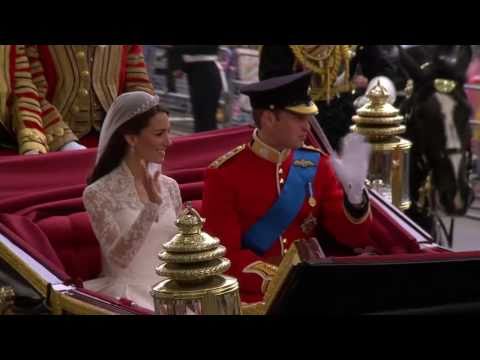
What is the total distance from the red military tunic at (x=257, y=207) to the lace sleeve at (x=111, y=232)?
6.1 inches

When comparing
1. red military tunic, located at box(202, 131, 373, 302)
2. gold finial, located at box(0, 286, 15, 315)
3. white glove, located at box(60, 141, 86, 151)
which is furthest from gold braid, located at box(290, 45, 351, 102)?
gold finial, located at box(0, 286, 15, 315)

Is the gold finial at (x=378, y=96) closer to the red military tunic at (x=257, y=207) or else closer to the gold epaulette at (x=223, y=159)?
the red military tunic at (x=257, y=207)

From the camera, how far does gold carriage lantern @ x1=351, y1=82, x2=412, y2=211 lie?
2777 millimetres

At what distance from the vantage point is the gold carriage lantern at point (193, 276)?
145 centimetres

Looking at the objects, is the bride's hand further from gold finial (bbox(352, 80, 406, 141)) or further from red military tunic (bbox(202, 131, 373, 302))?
gold finial (bbox(352, 80, 406, 141))

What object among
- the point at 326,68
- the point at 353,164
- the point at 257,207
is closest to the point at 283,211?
the point at 257,207

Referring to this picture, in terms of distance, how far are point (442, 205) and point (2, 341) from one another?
1.12m

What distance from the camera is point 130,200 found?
90.7 inches

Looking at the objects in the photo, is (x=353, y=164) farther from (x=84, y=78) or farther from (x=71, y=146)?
(x=84, y=78)

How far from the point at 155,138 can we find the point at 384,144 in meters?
0.82

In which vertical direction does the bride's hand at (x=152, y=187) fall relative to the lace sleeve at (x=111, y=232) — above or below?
above

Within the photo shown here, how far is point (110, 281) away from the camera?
7.61 feet

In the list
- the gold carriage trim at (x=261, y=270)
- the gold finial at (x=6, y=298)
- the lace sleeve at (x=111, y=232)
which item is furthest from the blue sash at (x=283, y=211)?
the gold finial at (x=6, y=298)
